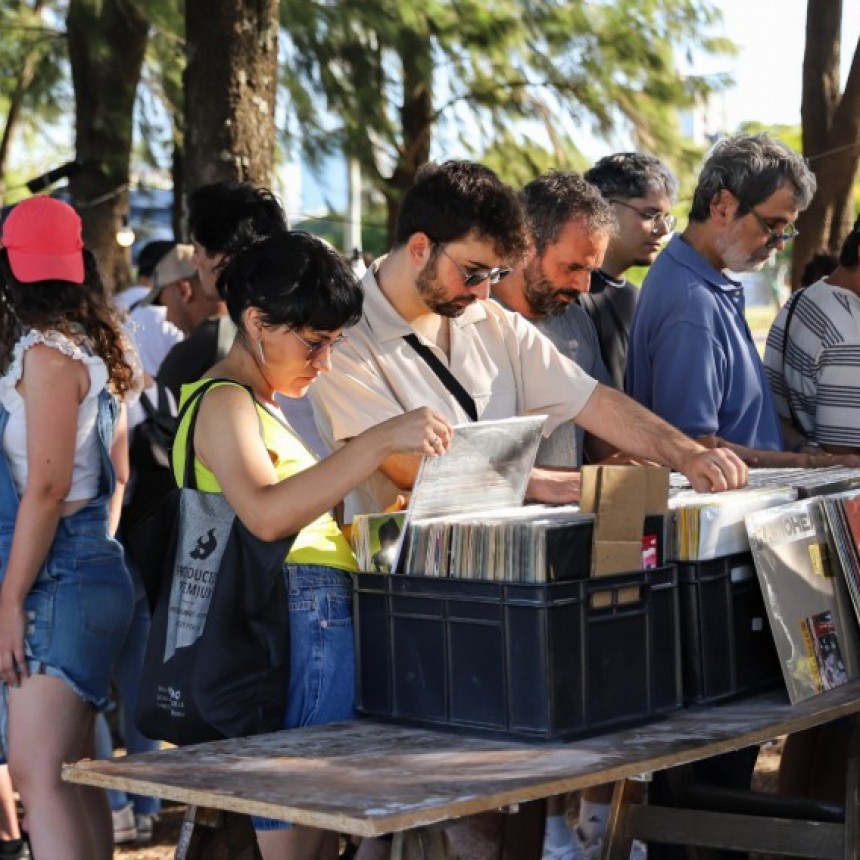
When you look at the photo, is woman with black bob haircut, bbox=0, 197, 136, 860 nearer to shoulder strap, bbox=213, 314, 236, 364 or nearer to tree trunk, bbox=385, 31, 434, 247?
shoulder strap, bbox=213, 314, 236, 364

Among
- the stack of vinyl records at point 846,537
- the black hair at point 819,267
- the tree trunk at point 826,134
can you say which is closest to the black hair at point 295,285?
the stack of vinyl records at point 846,537

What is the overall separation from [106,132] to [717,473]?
8.11 meters

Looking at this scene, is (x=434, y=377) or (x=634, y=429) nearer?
(x=434, y=377)

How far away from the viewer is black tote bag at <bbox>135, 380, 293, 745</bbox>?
2.46 m

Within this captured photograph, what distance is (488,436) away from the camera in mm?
2436

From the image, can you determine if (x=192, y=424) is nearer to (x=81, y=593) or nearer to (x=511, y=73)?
(x=81, y=593)

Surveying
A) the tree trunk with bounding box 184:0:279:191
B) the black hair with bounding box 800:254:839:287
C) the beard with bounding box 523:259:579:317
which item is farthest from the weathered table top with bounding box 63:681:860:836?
the tree trunk with bounding box 184:0:279:191

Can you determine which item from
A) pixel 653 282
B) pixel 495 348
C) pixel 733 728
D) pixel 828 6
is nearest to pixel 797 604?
pixel 733 728

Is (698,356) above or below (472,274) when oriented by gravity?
below

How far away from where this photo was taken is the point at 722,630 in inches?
103

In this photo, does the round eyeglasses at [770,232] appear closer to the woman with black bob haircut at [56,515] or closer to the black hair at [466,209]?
the black hair at [466,209]

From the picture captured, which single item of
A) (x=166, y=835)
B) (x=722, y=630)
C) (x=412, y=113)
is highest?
(x=412, y=113)

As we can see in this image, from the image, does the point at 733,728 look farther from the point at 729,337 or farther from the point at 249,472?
the point at 729,337

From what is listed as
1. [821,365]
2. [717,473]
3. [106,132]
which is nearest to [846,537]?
[717,473]
